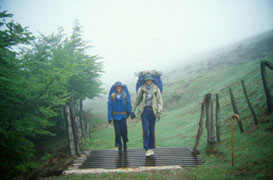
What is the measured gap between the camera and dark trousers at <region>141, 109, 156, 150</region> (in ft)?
19.9

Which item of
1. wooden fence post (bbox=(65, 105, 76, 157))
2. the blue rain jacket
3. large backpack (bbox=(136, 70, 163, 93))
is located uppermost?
large backpack (bbox=(136, 70, 163, 93))

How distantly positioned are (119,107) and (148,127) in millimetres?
1395

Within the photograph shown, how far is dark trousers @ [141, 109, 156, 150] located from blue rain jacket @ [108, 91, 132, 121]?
709 millimetres

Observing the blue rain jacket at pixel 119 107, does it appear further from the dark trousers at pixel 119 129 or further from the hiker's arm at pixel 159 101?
the hiker's arm at pixel 159 101

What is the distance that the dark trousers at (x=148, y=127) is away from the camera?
6.06m

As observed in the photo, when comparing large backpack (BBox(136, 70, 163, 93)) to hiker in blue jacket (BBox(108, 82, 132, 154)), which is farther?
hiker in blue jacket (BBox(108, 82, 132, 154))

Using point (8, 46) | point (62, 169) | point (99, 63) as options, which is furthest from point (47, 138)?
point (62, 169)

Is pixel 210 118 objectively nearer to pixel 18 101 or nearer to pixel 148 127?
pixel 148 127

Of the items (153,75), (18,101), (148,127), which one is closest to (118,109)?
(148,127)

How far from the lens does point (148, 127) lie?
20.3 ft

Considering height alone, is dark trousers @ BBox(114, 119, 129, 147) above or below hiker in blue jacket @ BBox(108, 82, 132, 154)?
below

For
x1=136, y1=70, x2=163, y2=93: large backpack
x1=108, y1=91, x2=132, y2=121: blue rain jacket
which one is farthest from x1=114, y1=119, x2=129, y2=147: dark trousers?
x1=136, y1=70, x2=163, y2=93: large backpack

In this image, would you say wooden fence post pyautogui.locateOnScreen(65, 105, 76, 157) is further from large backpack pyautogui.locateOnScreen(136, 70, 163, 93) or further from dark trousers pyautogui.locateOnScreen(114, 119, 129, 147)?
large backpack pyautogui.locateOnScreen(136, 70, 163, 93)

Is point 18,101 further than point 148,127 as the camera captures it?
Yes
